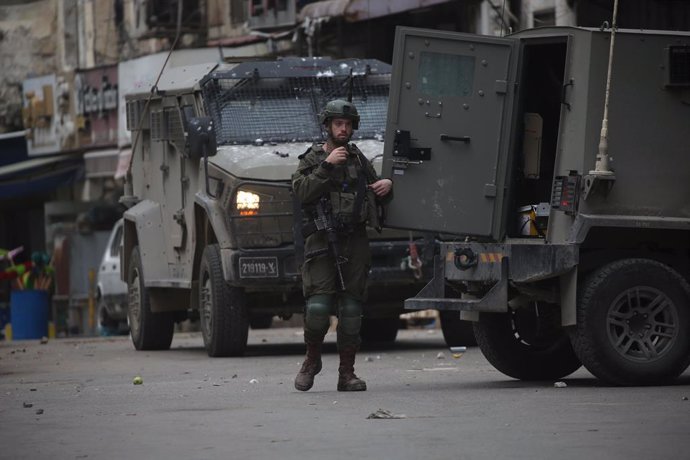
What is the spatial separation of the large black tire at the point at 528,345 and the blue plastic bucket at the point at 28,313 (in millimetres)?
17054

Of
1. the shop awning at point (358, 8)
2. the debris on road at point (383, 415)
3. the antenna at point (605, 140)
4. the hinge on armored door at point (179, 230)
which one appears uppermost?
the antenna at point (605, 140)

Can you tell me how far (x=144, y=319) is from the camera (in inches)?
703

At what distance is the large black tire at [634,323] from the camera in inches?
408

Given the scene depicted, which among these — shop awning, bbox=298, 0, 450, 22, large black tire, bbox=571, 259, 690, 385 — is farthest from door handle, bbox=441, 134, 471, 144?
shop awning, bbox=298, 0, 450, 22

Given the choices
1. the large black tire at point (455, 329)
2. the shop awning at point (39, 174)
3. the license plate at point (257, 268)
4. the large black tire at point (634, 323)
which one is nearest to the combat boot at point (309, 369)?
the large black tire at point (634, 323)

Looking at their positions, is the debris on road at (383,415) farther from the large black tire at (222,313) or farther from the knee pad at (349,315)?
the large black tire at (222,313)

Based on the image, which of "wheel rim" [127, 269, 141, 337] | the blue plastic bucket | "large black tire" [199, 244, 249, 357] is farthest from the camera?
the blue plastic bucket

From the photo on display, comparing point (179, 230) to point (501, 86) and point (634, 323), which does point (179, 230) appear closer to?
point (501, 86)

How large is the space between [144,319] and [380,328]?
237 cm

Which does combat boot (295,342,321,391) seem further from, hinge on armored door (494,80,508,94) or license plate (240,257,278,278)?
license plate (240,257,278,278)

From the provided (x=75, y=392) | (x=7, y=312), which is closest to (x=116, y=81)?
(x=7, y=312)

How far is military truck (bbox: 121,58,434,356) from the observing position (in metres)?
14.9

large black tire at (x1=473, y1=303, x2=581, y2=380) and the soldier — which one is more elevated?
the soldier

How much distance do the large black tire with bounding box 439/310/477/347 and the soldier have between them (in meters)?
5.30
